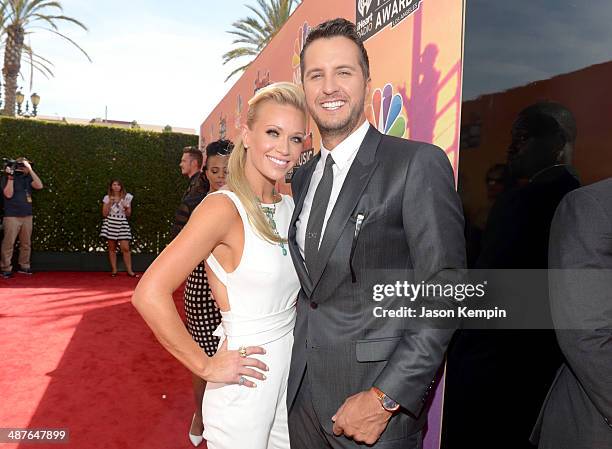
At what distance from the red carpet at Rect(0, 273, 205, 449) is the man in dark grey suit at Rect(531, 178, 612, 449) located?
2830mm

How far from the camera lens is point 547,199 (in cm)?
173

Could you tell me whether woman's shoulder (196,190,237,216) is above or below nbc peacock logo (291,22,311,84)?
below

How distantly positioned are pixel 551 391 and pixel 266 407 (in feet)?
3.26

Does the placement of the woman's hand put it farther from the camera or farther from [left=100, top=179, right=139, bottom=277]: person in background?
the camera

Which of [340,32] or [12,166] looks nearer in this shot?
[340,32]

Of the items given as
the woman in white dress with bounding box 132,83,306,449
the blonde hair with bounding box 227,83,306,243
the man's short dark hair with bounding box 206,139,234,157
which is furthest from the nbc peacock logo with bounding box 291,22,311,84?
the woman in white dress with bounding box 132,83,306,449

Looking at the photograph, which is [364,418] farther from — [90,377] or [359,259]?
[90,377]

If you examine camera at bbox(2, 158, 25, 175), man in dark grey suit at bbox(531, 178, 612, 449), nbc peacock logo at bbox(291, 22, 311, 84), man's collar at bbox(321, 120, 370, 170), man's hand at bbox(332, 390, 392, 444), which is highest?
nbc peacock logo at bbox(291, 22, 311, 84)

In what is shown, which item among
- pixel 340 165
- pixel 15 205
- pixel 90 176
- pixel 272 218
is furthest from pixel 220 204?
pixel 90 176

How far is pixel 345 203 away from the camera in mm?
1569

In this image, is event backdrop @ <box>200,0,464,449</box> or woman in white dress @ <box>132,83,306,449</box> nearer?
woman in white dress @ <box>132,83,306,449</box>

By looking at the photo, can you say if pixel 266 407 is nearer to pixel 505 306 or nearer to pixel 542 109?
pixel 505 306

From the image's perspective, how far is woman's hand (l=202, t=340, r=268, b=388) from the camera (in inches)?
69.3

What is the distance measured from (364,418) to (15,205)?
9.68 metres
